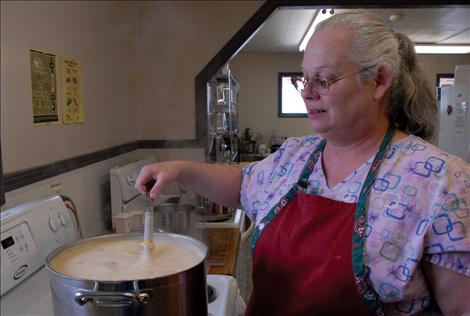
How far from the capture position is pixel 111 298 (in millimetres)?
613

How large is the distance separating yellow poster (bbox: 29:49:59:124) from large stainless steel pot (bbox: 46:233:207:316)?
0.70 meters

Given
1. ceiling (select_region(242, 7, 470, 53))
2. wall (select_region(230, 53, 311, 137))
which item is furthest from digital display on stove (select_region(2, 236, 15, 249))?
ceiling (select_region(242, 7, 470, 53))

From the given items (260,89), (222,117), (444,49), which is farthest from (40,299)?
(444,49)

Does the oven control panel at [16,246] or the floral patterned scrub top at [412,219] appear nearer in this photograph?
the floral patterned scrub top at [412,219]

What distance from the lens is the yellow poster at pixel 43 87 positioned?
47.1 inches

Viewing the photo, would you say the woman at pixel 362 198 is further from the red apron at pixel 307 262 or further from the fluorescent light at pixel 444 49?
the fluorescent light at pixel 444 49

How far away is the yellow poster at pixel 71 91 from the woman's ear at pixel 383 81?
99cm

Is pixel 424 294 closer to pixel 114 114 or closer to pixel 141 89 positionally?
pixel 114 114

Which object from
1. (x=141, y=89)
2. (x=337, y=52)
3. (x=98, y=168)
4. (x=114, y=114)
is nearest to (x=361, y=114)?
(x=337, y=52)

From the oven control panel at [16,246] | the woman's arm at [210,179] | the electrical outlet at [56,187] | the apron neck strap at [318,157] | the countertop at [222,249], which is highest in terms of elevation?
the apron neck strap at [318,157]

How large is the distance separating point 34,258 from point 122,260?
35 centimetres

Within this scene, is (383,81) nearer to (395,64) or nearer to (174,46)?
(395,64)

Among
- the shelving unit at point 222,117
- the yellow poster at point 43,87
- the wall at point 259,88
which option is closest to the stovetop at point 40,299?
the yellow poster at point 43,87

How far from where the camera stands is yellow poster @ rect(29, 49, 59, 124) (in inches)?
47.1
